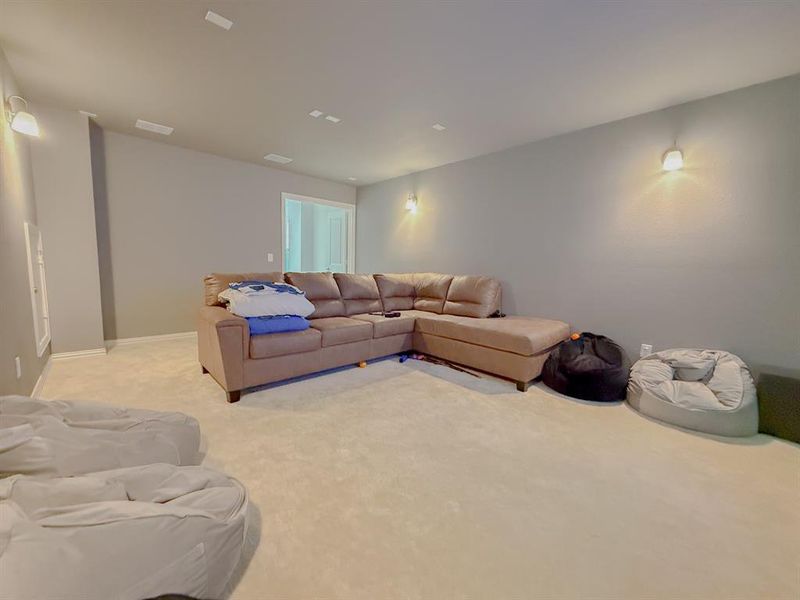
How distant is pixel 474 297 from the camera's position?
3770mm

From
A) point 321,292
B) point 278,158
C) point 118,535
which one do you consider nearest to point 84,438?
point 118,535

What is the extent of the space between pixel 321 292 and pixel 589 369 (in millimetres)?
2712

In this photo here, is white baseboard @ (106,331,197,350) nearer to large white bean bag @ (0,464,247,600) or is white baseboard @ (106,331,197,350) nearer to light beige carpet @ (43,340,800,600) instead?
light beige carpet @ (43,340,800,600)

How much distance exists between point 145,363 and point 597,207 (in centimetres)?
481

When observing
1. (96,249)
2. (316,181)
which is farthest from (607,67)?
(96,249)

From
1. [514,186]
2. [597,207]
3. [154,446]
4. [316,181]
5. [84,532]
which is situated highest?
[316,181]

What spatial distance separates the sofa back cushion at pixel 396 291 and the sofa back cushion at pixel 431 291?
8 cm

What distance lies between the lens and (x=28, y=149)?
9.80 ft

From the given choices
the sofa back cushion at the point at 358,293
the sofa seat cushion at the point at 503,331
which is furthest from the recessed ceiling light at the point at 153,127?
the sofa seat cushion at the point at 503,331

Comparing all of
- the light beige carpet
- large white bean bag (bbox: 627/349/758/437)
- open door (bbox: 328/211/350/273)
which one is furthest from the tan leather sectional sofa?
open door (bbox: 328/211/350/273)

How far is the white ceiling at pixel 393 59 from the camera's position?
1795 millimetres

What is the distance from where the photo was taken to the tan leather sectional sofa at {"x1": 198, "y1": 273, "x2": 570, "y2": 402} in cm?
254

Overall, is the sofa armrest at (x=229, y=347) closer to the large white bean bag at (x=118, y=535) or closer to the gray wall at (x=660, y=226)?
the large white bean bag at (x=118, y=535)

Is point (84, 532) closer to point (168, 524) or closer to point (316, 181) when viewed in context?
point (168, 524)
